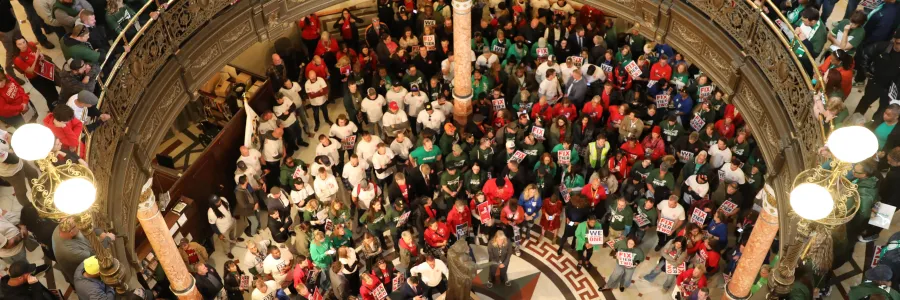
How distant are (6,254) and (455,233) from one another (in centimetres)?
670

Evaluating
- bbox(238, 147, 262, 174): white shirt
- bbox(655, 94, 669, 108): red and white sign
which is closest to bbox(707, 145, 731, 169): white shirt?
bbox(655, 94, 669, 108): red and white sign

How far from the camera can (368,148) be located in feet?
48.6

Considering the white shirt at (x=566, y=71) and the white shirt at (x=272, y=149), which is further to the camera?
the white shirt at (x=566, y=71)

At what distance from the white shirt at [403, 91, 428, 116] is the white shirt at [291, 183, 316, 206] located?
2.56m

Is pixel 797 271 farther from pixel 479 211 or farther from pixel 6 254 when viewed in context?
pixel 6 254

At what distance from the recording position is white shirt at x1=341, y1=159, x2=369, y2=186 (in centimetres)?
1458

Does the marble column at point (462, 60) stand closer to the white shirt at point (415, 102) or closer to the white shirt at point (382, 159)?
the white shirt at point (415, 102)

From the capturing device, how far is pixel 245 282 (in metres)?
13.2

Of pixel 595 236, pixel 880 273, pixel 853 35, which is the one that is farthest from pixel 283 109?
pixel 880 273

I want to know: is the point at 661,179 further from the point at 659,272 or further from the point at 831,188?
the point at 831,188

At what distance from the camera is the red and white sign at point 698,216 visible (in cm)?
1341

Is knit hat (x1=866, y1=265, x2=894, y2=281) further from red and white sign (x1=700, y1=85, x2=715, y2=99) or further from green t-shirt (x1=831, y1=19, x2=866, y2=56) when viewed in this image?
red and white sign (x1=700, y1=85, x2=715, y2=99)

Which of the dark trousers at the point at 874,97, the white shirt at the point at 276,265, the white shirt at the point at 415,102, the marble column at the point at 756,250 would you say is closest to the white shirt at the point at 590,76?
the white shirt at the point at 415,102

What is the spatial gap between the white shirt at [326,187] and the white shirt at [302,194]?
188 millimetres
